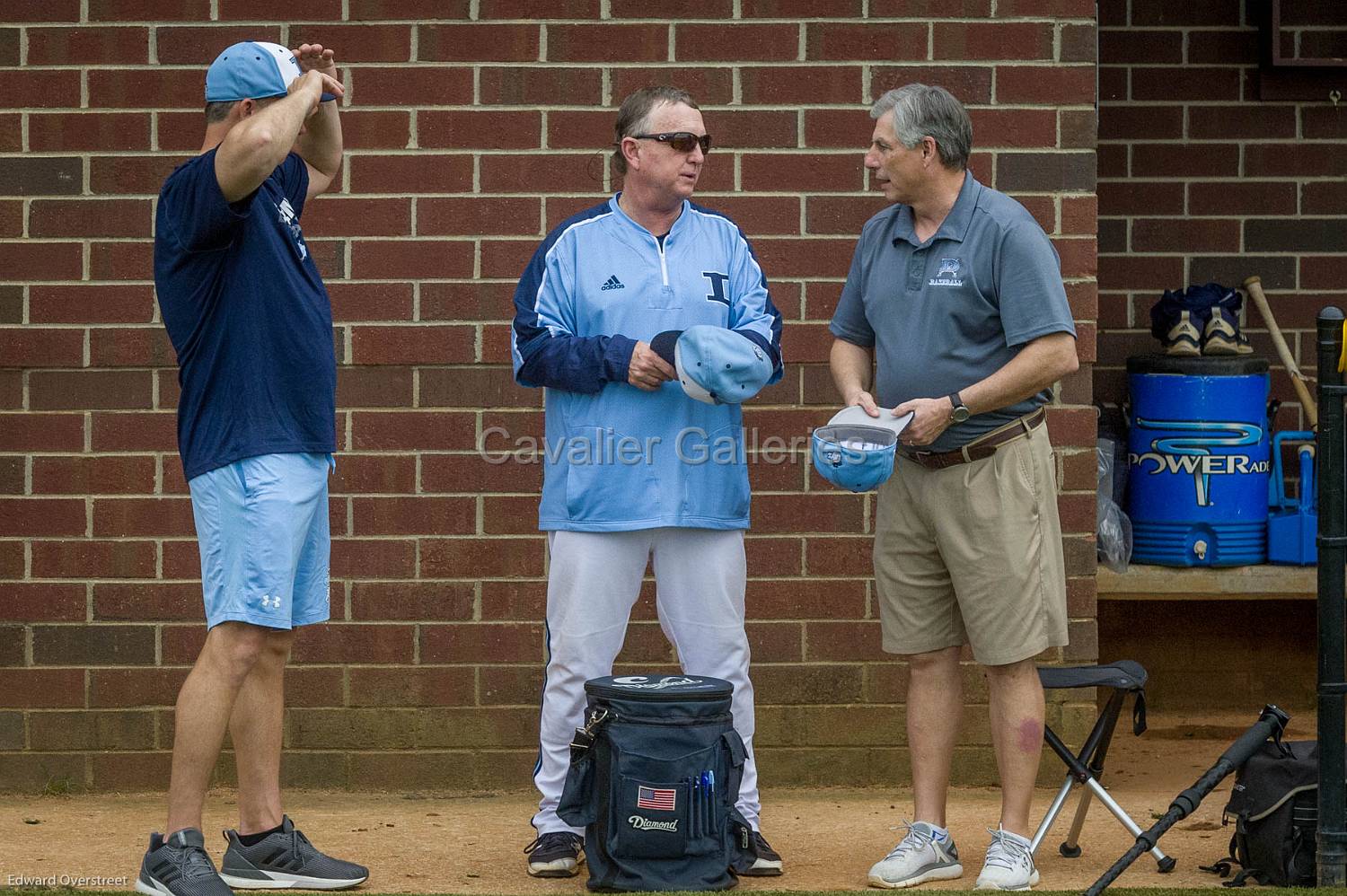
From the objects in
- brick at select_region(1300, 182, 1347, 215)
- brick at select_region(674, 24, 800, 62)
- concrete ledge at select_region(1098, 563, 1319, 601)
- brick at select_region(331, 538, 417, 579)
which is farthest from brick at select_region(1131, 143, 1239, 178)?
brick at select_region(331, 538, 417, 579)

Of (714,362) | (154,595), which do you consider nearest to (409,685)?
(154,595)

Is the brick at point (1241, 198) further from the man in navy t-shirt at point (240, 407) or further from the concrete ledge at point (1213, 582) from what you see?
the man in navy t-shirt at point (240, 407)

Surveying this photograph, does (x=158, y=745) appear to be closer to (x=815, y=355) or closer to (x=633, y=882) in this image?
(x=633, y=882)

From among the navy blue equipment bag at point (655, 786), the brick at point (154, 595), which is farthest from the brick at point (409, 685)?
the navy blue equipment bag at point (655, 786)

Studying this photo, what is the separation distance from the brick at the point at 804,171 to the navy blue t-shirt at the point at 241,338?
6.17 feet

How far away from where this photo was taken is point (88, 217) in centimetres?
564

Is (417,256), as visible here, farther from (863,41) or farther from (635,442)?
(863,41)

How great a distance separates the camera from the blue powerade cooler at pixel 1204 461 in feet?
20.2

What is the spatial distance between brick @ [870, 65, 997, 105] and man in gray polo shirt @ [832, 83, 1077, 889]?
116cm

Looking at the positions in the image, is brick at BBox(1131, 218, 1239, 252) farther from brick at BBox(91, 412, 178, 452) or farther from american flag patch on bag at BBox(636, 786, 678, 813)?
brick at BBox(91, 412, 178, 452)

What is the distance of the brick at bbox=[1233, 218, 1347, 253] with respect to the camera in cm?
672

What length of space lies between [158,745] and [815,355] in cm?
267

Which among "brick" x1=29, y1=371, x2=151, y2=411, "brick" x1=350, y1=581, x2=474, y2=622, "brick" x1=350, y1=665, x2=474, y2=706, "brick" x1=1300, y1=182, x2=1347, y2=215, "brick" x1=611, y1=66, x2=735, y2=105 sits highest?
"brick" x1=611, y1=66, x2=735, y2=105

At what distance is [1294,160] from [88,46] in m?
4.67
